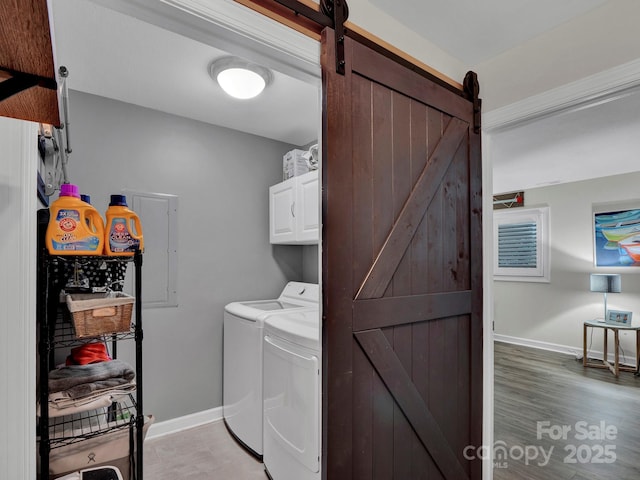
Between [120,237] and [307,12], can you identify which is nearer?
[307,12]

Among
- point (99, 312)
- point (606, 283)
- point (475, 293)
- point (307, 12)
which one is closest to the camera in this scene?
point (307, 12)

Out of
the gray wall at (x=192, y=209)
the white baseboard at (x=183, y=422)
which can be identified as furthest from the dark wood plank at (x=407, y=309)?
the white baseboard at (x=183, y=422)

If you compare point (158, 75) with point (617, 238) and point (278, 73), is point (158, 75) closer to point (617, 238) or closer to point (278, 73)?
point (278, 73)

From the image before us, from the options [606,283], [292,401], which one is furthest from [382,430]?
[606,283]

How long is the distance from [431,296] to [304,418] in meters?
0.92

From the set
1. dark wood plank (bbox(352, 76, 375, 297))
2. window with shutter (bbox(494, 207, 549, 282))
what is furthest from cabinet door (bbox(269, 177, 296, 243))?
window with shutter (bbox(494, 207, 549, 282))

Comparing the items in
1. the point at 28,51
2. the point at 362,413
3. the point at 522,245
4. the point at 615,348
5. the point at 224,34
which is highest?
the point at 224,34

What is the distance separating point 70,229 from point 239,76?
1354mm

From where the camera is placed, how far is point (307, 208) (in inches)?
108

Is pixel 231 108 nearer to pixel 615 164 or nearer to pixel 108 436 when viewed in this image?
pixel 108 436

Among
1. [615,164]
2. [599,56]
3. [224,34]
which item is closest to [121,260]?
[224,34]

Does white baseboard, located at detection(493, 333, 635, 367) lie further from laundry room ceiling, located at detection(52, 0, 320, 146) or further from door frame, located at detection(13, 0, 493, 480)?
door frame, located at detection(13, 0, 493, 480)

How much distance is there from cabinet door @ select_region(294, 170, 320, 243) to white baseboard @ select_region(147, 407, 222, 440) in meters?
1.65

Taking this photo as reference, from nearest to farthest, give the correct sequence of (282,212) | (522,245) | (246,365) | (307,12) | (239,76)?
(307,12) < (239,76) < (246,365) < (282,212) < (522,245)
